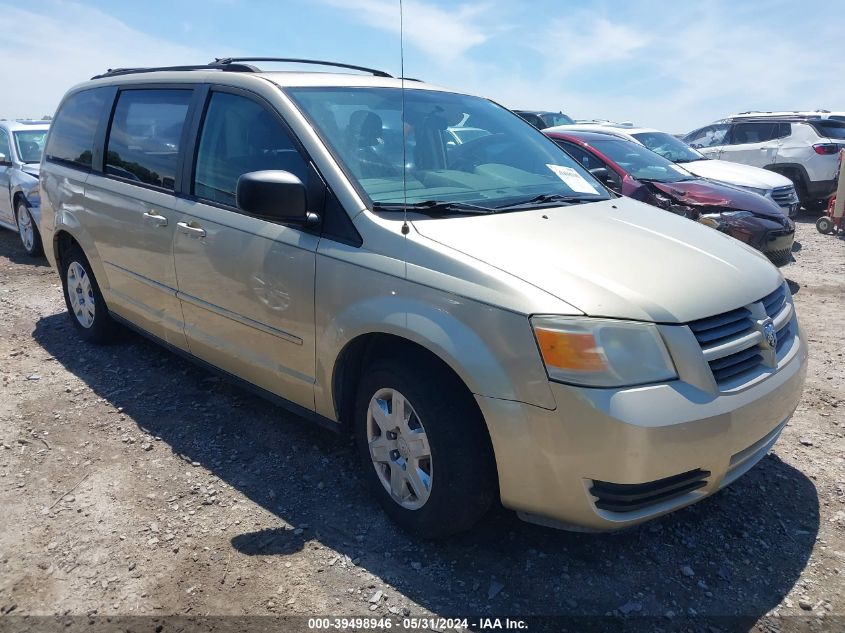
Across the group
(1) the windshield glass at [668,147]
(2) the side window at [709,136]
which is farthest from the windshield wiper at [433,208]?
(2) the side window at [709,136]

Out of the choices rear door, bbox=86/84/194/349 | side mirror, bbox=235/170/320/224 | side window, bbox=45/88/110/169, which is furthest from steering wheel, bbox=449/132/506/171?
side window, bbox=45/88/110/169

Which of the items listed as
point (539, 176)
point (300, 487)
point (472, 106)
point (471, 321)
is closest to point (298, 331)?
point (300, 487)

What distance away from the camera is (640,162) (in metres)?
7.94

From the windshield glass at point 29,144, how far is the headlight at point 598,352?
8577mm

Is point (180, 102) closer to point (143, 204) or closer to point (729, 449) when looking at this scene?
point (143, 204)

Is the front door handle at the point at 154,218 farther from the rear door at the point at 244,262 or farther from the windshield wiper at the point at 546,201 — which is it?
the windshield wiper at the point at 546,201

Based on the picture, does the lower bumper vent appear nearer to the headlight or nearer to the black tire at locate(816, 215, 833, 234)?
the headlight

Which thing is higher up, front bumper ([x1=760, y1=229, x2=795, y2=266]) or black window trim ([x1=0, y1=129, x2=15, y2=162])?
black window trim ([x1=0, y1=129, x2=15, y2=162])

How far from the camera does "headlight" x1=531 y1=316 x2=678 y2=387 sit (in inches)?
88.4

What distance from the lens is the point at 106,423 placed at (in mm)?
3945

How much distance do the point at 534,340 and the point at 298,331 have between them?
4.07 feet

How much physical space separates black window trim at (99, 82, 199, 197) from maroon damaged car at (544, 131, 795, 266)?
3.48 m

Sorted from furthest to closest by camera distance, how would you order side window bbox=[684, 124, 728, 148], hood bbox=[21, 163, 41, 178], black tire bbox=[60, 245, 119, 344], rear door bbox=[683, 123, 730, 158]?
side window bbox=[684, 124, 728, 148], rear door bbox=[683, 123, 730, 158], hood bbox=[21, 163, 41, 178], black tire bbox=[60, 245, 119, 344]

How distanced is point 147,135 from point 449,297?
2.65 m
